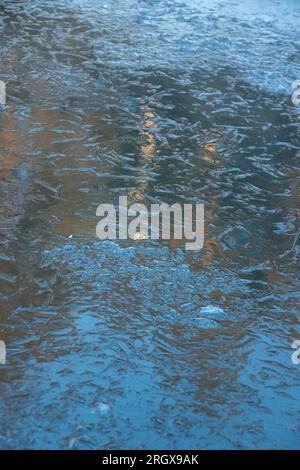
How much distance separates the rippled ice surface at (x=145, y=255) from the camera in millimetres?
3299

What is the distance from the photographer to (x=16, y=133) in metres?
6.14

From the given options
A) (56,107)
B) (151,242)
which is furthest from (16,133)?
(151,242)

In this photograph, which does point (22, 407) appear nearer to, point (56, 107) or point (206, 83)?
point (56, 107)

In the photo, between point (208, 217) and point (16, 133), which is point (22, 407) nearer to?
point (208, 217)

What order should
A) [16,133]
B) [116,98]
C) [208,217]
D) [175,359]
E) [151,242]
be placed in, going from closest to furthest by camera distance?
[175,359] < [151,242] < [208,217] < [16,133] < [116,98]

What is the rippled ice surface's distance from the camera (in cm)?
330

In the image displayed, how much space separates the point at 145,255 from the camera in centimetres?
459

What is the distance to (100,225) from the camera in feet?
16.0

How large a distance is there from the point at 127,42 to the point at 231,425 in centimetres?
718

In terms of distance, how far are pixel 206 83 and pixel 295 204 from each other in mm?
3089

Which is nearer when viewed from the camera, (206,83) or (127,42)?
(206,83)
